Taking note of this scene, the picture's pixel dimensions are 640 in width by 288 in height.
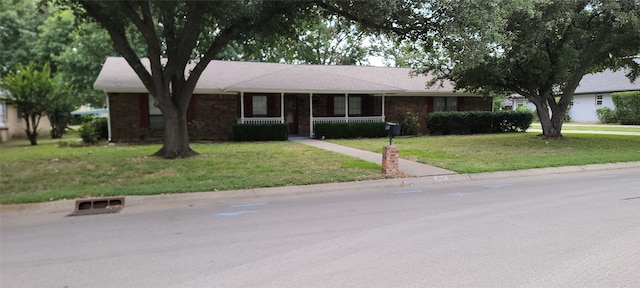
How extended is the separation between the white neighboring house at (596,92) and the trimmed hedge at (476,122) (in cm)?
1583

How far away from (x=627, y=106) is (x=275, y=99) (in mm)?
27563

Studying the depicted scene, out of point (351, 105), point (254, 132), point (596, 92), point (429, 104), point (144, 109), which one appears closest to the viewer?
point (254, 132)

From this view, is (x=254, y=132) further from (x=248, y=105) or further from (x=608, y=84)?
(x=608, y=84)

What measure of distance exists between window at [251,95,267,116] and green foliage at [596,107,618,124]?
28.5 m

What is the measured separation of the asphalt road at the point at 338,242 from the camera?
4031 millimetres

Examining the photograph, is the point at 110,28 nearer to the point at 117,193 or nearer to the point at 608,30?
the point at 117,193

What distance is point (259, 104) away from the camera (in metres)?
21.8

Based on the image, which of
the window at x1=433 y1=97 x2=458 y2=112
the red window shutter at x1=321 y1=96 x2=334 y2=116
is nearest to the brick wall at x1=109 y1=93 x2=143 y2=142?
the red window shutter at x1=321 y1=96 x2=334 y2=116

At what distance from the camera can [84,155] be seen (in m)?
13.2

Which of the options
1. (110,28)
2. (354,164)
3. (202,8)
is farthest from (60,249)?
(110,28)

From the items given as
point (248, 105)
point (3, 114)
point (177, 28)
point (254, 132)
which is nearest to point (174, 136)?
point (177, 28)

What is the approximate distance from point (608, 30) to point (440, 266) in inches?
619

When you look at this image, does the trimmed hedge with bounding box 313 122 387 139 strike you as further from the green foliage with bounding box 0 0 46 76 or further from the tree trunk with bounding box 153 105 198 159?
the green foliage with bounding box 0 0 46 76

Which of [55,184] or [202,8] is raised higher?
[202,8]
